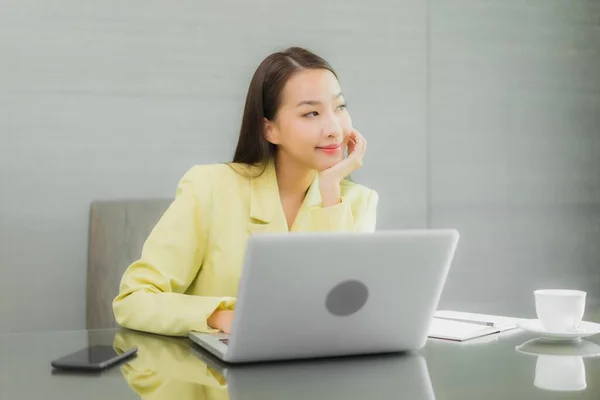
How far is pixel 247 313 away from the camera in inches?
46.8

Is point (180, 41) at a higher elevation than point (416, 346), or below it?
higher

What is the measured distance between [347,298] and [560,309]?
477 mm

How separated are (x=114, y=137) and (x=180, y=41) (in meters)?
0.43

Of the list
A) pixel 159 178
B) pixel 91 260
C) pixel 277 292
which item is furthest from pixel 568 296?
pixel 159 178

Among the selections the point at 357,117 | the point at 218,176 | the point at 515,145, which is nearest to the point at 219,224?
the point at 218,176

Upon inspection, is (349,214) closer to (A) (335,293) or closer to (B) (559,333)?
(B) (559,333)

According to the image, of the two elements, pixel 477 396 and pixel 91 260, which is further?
pixel 91 260

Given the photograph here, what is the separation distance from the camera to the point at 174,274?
6.55 ft

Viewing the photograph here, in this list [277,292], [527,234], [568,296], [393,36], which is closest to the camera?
[277,292]

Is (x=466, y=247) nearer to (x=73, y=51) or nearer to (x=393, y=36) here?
(x=393, y=36)

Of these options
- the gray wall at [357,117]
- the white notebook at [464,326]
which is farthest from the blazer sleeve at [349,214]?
the gray wall at [357,117]

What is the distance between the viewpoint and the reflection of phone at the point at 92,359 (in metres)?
1.22

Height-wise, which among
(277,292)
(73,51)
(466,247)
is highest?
(73,51)

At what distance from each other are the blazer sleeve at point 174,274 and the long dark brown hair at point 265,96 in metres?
0.17
